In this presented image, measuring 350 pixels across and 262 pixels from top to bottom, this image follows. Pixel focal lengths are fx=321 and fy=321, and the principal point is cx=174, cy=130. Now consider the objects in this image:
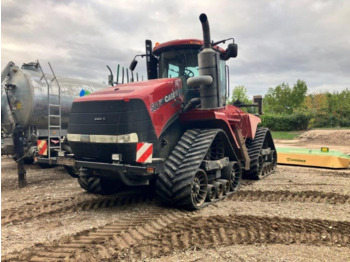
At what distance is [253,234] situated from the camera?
170 inches

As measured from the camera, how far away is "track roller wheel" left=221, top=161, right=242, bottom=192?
670cm

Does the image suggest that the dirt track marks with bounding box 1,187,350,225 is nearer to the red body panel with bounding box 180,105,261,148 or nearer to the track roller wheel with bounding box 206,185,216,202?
the track roller wheel with bounding box 206,185,216,202

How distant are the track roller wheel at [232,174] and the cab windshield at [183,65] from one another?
1.66m

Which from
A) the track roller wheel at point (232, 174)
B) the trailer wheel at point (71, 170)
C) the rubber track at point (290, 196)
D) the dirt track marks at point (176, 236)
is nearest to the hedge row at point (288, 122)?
the track roller wheel at point (232, 174)

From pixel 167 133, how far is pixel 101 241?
2.25 m

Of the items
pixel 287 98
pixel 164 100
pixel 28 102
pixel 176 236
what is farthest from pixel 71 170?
pixel 287 98

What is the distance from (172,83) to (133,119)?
4.43 ft

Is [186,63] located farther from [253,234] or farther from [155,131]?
[253,234]

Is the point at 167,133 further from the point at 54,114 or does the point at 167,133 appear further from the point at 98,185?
the point at 54,114

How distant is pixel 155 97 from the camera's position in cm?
536

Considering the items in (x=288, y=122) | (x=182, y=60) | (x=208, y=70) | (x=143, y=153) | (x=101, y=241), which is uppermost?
(x=182, y=60)

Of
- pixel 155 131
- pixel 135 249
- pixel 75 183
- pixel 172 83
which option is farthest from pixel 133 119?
pixel 75 183

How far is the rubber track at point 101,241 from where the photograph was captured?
3.70 meters

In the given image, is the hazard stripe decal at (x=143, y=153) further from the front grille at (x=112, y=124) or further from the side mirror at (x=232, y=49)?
the side mirror at (x=232, y=49)
